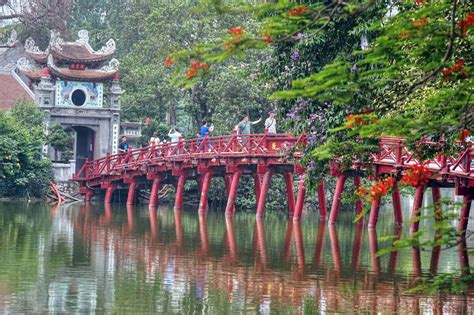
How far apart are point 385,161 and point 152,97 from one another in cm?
2173

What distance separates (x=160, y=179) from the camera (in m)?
41.8

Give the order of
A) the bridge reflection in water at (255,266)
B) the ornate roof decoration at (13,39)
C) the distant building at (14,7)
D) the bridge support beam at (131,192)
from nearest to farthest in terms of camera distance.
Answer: the bridge reflection in water at (255,266) < the bridge support beam at (131,192) < the distant building at (14,7) < the ornate roof decoration at (13,39)

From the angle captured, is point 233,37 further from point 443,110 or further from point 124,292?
point 124,292

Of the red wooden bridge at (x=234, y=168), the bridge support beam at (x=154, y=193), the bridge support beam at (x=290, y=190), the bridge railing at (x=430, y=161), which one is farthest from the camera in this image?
the bridge support beam at (x=154, y=193)

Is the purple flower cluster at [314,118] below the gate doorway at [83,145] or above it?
below

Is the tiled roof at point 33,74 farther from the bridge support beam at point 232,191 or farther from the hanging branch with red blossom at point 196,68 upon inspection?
the hanging branch with red blossom at point 196,68

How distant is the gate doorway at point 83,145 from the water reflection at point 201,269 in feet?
52.2

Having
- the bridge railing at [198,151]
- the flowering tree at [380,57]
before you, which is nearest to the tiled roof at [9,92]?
the bridge railing at [198,151]

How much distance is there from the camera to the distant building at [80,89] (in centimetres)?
4741

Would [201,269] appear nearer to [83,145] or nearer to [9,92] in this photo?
[83,145]

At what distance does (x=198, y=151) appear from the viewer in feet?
127

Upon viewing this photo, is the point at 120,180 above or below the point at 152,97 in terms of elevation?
below

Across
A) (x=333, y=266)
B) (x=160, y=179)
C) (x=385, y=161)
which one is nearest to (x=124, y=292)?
(x=333, y=266)

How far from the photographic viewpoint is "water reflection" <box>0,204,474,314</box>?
643 inches
